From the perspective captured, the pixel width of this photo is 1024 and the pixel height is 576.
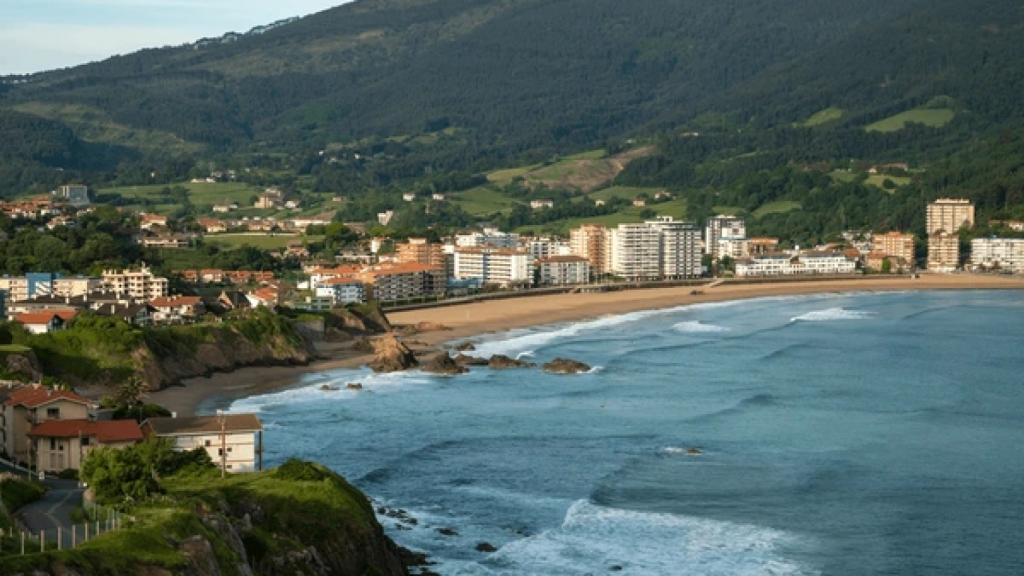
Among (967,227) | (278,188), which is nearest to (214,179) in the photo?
(278,188)

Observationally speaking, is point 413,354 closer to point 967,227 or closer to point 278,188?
point 967,227

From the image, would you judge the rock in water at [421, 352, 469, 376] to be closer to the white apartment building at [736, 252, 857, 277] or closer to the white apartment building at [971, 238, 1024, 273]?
the white apartment building at [736, 252, 857, 277]

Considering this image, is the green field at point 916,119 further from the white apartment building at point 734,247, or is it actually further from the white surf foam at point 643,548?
the white surf foam at point 643,548

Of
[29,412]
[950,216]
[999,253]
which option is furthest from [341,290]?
[950,216]

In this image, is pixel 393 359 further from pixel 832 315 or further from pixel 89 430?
pixel 832 315

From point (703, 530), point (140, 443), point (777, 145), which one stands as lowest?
point (703, 530)

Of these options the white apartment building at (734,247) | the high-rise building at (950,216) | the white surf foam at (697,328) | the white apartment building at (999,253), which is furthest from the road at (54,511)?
the high-rise building at (950,216)

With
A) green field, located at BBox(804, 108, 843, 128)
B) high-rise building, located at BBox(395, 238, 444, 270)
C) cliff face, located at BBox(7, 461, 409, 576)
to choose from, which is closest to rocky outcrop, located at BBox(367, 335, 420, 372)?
cliff face, located at BBox(7, 461, 409, 576)
